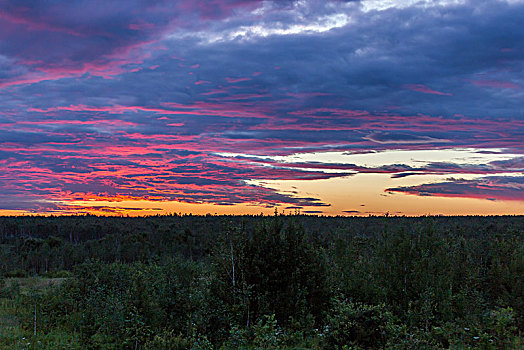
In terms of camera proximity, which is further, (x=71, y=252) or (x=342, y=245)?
(x=71, y=252)

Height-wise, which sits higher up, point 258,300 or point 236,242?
point 236,242

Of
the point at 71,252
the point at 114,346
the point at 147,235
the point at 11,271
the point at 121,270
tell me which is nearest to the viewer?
the point at 114,346

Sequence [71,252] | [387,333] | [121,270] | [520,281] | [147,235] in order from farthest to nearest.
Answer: [147,235] < [71,252] < [121,270] < [520,281] < [387,333]

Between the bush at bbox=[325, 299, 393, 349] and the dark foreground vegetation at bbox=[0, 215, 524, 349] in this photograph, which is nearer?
the bush at bbox=[325, 299, 393, 349]

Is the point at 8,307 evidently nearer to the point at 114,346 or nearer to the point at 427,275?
the point at 114,346

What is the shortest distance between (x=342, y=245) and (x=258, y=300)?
23.3 feet

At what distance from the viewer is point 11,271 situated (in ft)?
115

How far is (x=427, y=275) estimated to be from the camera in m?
15.1

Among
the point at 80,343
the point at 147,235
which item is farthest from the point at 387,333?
the point at 147,235

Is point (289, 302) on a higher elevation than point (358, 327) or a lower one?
higher

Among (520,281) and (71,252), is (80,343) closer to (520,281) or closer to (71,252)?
(520,281)

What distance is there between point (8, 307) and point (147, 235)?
42.1 meters

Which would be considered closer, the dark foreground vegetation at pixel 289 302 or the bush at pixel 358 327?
the bush at pixel 358 327

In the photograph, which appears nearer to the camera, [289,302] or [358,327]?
[358,327]
